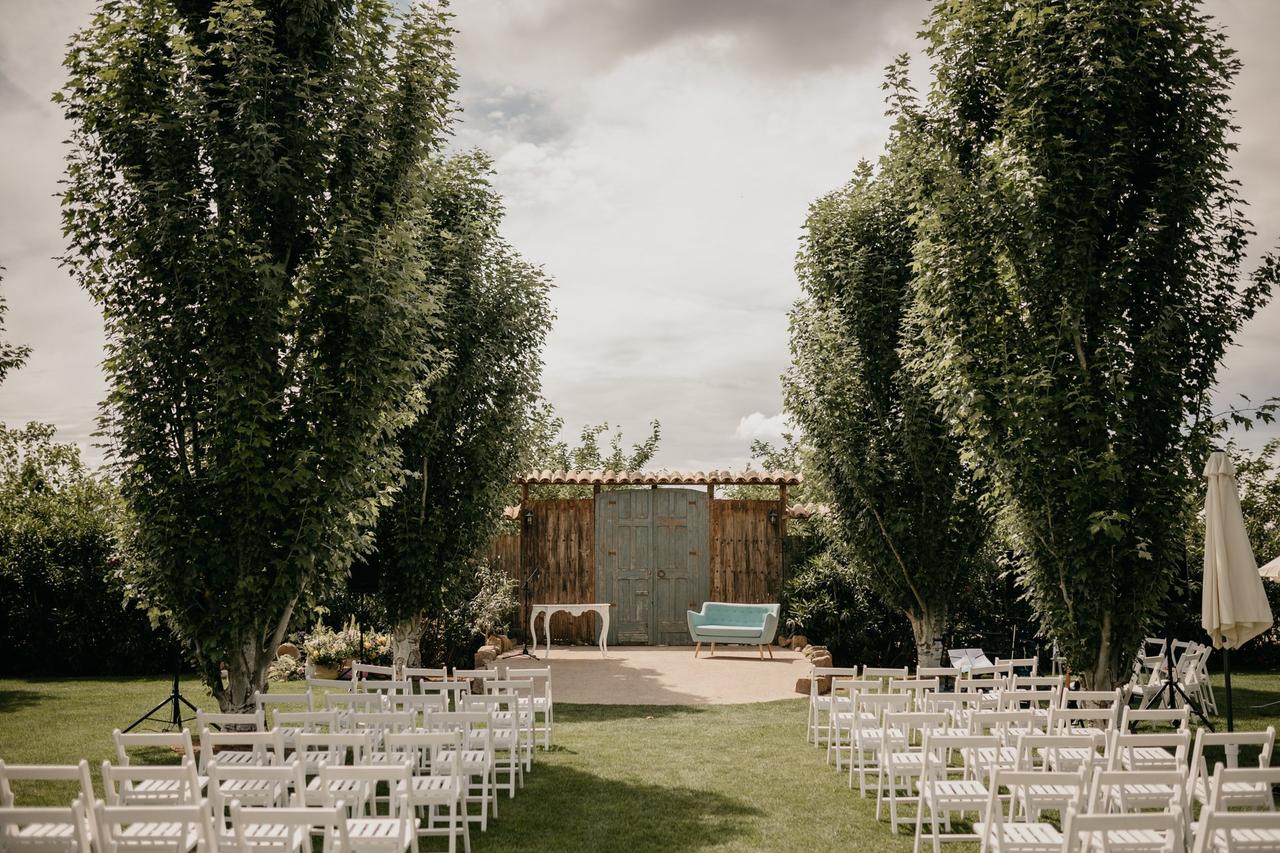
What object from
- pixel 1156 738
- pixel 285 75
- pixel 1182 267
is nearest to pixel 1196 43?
pixel 1182 267

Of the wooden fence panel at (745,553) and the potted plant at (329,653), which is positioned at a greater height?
the wooden fence panel at (745,553)

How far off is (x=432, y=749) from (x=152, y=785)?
1589mm

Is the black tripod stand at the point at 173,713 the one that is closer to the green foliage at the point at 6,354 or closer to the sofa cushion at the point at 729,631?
the green foliage at the point at 6,354

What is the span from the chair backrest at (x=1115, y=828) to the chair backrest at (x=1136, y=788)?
124mm

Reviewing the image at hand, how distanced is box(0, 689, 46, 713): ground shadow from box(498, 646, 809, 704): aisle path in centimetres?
576

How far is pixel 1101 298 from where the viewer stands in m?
7.58

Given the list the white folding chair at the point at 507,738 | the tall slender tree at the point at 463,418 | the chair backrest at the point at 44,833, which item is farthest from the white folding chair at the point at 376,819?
the tall slender tree at the point at 463,418

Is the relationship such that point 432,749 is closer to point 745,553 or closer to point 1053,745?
point 1053,745

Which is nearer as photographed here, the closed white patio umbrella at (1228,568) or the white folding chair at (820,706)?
the closed white patio umbrella at (1228,568)

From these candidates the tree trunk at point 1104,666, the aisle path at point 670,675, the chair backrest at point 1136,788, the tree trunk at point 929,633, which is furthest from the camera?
the aisle path at point 670,675

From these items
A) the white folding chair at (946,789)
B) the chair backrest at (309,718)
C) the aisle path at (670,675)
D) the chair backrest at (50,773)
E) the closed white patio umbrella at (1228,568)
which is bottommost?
the aisle path at (670,675)

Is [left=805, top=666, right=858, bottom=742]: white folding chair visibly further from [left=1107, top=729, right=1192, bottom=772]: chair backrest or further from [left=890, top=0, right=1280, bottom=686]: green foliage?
[left=1107, top=729, right=1192, bottom=772]: chair backrest

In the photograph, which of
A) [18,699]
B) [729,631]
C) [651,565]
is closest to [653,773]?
[729,631]

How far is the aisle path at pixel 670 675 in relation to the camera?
11.5 metres
